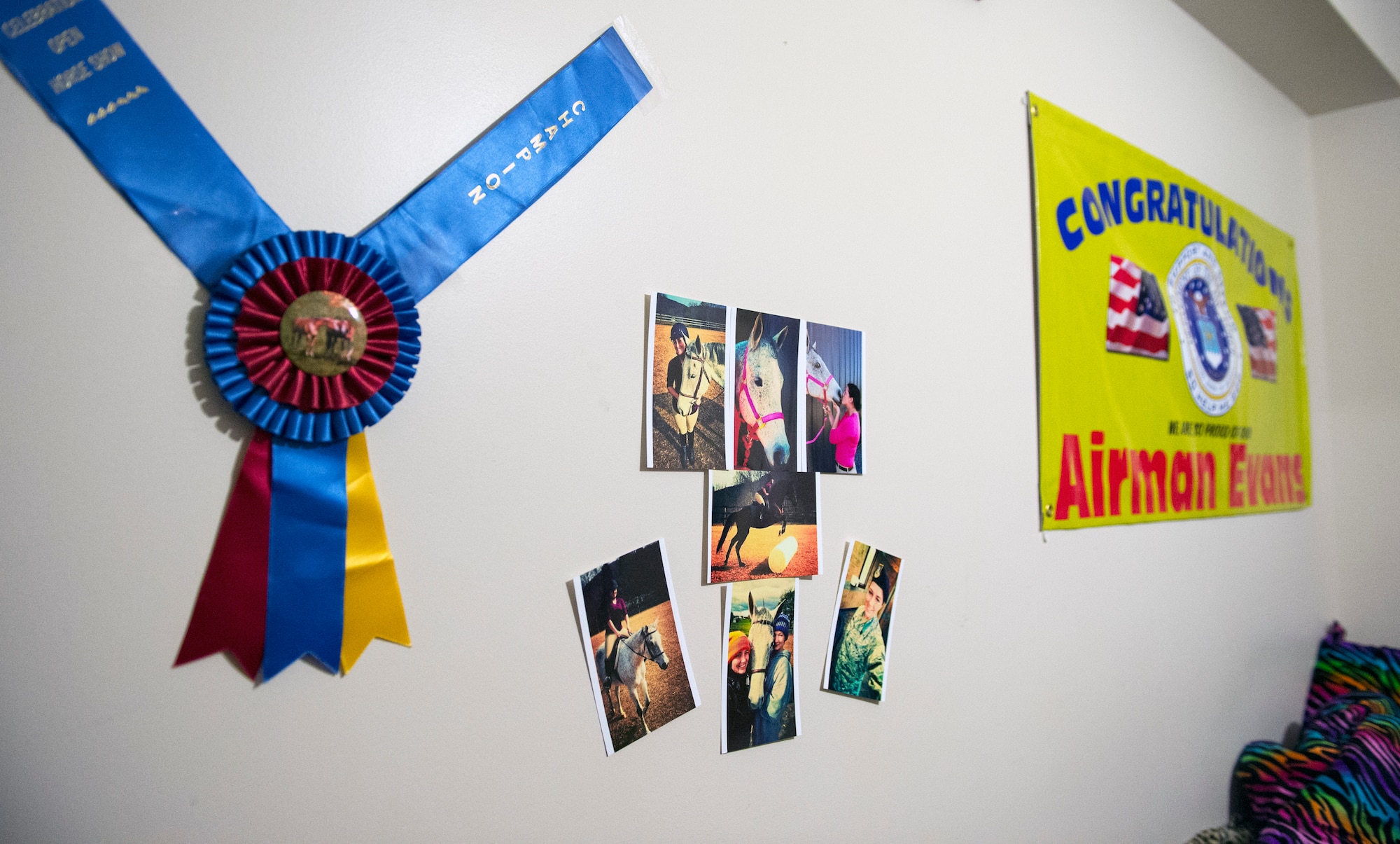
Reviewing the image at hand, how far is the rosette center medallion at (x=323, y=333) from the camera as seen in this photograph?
71cm

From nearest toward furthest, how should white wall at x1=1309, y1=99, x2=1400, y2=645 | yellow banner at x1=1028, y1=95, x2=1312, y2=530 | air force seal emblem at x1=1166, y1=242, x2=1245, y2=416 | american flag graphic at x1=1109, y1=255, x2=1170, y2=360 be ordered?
yellow banner at x1=1028, y1=95, x2=1312, y2=530
american flag graphic at x1=1109, y1=255, x2=1170, y2=360
air force seal emblem at x1=1166, y1=242, x2=1245, y2=416
white wall at x1=1309, y1=99, x2=1400, y2=645

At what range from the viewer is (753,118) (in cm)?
108

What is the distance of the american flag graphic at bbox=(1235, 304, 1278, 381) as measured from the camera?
2.08 meters

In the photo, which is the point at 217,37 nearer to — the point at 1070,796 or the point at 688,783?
the point at 688,783

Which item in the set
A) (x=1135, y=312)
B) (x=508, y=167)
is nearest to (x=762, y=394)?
(x=508, y=167)

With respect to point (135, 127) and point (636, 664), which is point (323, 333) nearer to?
point (135, 127)

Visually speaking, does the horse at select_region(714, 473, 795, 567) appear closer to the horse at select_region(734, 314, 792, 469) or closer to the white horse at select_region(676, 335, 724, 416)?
the horse at select_region(734, 314, 792, 469)

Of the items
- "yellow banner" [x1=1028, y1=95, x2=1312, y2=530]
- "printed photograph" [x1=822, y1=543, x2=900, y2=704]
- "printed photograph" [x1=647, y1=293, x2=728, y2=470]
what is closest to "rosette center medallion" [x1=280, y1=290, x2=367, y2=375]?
"printed photograph" [x1=647, y1=293, x2=728, y2=470]

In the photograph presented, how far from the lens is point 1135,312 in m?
1.70

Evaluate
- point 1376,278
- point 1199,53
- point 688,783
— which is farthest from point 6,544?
point 1376,278

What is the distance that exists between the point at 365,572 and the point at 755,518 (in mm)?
486

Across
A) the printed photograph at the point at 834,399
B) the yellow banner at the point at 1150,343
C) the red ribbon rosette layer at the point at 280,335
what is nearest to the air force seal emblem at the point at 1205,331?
the yellow banner at the point at 1150,343

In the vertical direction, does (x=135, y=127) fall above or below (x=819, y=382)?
above

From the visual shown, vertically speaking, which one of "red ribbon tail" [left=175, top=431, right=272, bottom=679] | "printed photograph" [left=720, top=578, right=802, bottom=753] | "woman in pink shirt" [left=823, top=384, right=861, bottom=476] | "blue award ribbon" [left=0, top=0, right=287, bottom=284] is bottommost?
"printed photograph" [left=720, top=578, right=802, bottom=753]
